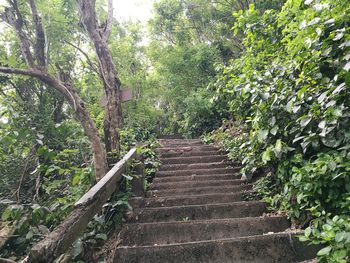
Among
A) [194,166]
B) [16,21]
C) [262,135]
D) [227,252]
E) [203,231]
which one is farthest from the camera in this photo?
[194,166]

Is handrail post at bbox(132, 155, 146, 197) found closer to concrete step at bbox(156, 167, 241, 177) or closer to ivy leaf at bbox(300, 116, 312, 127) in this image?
concrete step at bbox(156, 167, 241, 177)

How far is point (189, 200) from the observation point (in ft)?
12.6

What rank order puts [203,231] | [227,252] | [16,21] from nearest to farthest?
1. [227,252]
2. [203,231]
3. [16,21]

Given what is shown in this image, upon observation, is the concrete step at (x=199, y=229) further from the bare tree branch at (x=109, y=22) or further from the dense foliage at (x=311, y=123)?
the bare tree branch at (x=109, y=22)

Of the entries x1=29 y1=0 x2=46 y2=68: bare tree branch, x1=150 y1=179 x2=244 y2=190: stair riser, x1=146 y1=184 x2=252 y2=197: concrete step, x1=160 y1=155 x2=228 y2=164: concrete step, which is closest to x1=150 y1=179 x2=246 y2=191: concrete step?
x1=150 y1=179 x2=244 y2=190: stair riser

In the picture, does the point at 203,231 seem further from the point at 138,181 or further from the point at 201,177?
the point at 201,177

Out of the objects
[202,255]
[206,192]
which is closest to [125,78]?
[206,192]

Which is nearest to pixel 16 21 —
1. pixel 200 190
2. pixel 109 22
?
pixel 109 22

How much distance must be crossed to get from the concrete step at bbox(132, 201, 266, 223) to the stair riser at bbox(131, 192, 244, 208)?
0.93 feet

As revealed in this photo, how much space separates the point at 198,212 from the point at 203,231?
428 millimetres

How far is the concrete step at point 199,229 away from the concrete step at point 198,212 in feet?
1.11

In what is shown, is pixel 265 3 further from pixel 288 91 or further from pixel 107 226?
pixel 107 226

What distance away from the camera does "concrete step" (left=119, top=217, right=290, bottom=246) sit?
301cm

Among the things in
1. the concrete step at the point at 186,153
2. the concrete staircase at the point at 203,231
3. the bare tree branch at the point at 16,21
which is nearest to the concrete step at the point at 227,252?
the concrete staircase at the point at 203,231
